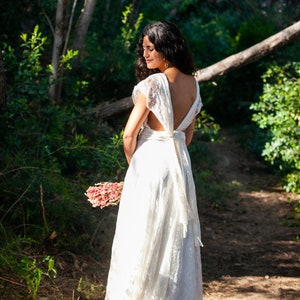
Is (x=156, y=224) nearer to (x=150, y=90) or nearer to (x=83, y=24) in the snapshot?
(x=150, y=90)

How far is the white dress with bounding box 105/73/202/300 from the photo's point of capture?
153 inches

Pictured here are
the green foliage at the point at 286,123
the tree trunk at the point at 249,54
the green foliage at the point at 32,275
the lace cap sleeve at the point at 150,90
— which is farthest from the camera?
the green foliage at the point at 286,123

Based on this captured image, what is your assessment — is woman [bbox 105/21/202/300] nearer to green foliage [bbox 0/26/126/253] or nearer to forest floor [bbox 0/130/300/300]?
forest floor [bbox 0/130/300/300]

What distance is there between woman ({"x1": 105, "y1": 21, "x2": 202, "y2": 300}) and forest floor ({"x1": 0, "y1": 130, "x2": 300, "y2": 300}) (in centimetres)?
110

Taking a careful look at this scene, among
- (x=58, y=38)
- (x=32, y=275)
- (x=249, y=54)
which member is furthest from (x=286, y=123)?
(x=32, y=275)

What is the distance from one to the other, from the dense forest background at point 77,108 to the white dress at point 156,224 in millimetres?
886

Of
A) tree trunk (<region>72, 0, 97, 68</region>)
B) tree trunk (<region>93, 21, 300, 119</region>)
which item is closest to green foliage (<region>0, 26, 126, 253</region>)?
tree trunk (<region>72, 0, 97, 68</region>)

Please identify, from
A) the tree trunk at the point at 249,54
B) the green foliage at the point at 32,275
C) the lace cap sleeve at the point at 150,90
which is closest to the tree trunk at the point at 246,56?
the tree trunk at the point at 249,54

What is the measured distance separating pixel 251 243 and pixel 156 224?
134 inches

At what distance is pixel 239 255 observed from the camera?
661cm

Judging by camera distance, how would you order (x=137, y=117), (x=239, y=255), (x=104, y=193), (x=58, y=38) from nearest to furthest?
(x=137, y=117), (x=104, y=193), (x=239, y=255), (x=58, y=38)

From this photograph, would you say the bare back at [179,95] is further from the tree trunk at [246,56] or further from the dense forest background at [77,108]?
the tree trunk at [246,56]

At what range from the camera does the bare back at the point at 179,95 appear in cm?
386

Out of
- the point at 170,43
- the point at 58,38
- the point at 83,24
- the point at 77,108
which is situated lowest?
the point at 77,108
